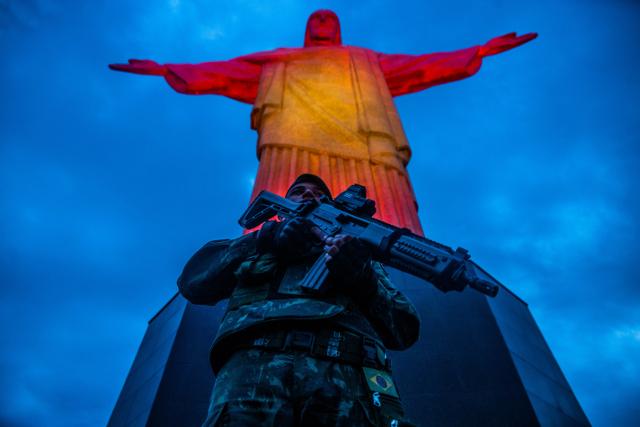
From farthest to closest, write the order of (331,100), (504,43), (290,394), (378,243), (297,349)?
(504,43)
(331,100)
(378,243)
(297,349)
(290,394)

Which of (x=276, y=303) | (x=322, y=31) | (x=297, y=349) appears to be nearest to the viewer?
(x=297, y=349)

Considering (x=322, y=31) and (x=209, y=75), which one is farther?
(x=322, y=31)

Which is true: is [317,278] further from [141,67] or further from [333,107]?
[141,67]

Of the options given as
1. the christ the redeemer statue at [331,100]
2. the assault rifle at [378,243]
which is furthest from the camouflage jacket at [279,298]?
the christ the redeemer statue at [331,100]

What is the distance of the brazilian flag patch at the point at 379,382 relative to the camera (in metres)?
1.62

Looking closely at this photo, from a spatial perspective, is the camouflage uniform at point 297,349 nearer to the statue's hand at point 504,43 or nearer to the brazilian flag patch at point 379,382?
the brazilian flag patch at point 379,382

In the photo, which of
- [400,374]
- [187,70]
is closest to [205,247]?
[400,374]

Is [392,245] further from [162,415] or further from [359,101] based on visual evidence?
[359,101]

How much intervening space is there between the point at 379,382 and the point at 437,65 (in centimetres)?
685

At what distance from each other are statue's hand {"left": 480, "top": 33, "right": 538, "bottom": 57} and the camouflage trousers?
Answer: 7160mm

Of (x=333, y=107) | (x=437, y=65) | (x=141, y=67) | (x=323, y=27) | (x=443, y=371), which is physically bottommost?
(x=443, y=371)

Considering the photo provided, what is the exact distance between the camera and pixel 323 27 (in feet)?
27.9

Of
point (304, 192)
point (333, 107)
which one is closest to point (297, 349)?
point (304, 192)

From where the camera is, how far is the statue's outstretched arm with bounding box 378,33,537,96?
283 inches
